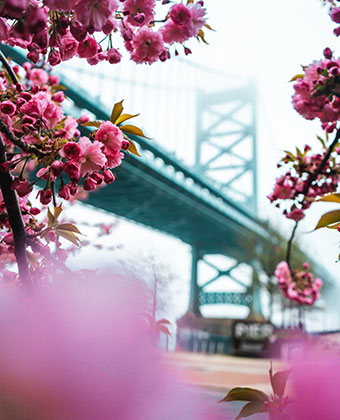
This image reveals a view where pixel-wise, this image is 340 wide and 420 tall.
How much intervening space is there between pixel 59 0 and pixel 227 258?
53.9ft

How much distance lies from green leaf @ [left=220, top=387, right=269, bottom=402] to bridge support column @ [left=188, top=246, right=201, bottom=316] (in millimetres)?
15237

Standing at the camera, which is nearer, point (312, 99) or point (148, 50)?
point (148, 50)

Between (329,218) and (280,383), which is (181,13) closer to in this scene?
(329,218)

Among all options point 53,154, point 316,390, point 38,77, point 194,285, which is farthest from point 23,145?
point 194,285

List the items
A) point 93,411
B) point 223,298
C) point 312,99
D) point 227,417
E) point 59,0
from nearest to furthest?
1. point 93,411
2. point 59,0
3. point 227,417
4. point 312,99
5. point 223,298

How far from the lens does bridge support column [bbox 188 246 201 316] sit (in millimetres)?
15695

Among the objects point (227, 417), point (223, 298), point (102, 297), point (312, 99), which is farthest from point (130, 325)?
point (223, 298)

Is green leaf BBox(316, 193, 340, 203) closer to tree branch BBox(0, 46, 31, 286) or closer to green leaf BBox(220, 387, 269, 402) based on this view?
green leaf BBox(220, 387, 269, 402)

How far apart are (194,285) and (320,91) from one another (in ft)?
49.9

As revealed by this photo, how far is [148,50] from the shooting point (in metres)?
0.69

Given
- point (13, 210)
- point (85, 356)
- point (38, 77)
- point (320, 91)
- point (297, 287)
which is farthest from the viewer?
point (297, 287)

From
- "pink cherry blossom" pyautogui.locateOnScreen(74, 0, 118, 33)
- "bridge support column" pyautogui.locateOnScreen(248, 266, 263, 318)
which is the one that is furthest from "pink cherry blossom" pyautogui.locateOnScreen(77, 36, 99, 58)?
"bridge support column" pyautogui.locateOnScreen(248, 266, 263, 318)

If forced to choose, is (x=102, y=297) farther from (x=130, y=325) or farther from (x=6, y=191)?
(x=6, y=191)

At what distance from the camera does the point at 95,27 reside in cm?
48
